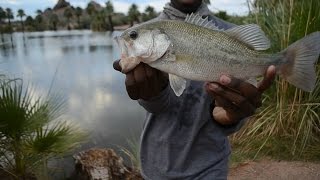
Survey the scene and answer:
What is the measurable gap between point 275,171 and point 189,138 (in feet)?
13.2

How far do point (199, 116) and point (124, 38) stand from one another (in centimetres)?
71

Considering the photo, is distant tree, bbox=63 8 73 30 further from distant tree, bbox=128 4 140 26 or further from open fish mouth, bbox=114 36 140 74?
open fish mouth, bbox=114 36 140 74

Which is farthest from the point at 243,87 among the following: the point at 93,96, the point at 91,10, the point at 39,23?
the point at 39,23

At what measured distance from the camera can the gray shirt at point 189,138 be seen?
2617mm

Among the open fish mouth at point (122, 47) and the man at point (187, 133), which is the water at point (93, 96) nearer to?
the man at point (187, 133)

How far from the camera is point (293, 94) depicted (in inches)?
275

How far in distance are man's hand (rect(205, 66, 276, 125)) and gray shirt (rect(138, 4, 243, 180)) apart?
0.15 metres

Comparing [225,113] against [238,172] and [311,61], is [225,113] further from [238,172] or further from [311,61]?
[238,172]

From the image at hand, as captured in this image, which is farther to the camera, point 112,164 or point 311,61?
point 112,164

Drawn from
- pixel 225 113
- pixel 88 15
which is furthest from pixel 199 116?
pixel 88 15

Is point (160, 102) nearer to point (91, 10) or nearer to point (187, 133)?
point (187, 133)

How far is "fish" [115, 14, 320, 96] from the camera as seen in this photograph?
216 centimetres

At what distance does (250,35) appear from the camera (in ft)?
7.55

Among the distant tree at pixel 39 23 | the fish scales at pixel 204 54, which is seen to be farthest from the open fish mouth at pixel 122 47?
the distant tree at pixel 39 23
